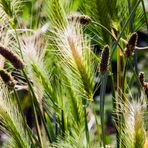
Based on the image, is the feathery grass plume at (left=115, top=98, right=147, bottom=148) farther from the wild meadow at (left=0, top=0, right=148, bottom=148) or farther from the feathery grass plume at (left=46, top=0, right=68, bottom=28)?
the feathery grass plume at (left=46, top=0, right=68, bottom=28)

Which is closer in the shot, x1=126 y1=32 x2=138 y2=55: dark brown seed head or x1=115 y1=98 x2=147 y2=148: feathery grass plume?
x1=115 y1=98 x2=147 y2=148: feathery grass plume

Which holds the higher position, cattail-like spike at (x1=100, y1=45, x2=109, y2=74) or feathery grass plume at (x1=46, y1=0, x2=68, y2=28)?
feathery grass plume at (x1=46, y1=0, x2=68, y2=28)

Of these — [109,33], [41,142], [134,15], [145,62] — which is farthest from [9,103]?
[145,62]

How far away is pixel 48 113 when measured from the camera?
1.46 metres

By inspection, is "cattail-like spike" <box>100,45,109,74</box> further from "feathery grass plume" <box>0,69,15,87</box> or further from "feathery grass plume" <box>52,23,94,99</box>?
"feathery grass plume" <box>0,69,15,87</box>

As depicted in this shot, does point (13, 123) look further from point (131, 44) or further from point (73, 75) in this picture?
point (131, 44)

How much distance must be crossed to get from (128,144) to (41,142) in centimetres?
24

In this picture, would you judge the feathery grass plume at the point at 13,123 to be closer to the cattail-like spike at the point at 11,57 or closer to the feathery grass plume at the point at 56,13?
the cattail-like spike at the point at 11,57

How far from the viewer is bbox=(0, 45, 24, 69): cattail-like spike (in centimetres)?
112

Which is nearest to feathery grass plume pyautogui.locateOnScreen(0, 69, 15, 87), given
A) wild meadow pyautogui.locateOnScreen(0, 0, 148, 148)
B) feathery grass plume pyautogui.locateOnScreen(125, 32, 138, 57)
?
wild meadow pyautogui.locateOnScreen(0, 0, 148, 148)

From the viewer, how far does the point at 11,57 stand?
A: 3.68 feet

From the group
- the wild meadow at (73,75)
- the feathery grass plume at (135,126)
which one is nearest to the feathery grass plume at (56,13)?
the wild meadow at (73,75)

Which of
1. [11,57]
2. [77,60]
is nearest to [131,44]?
[77,60]

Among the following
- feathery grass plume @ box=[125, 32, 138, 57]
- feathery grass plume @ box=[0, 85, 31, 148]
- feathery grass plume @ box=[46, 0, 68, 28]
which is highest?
feathery grass plume @ box=[46, 0, 68, 28]
